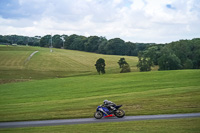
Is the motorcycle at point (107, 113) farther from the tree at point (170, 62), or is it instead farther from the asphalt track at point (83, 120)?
the tree at point (170, 62)

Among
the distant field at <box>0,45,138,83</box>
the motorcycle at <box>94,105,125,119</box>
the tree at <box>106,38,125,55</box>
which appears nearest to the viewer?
the motorcycle at <box>94,105,125,119</box>

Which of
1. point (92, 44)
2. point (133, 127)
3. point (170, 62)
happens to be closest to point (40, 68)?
point (170, 62)

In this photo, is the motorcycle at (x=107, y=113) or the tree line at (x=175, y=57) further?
the tree line at (x=175, y=57)

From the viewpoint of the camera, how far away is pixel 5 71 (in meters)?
80.6

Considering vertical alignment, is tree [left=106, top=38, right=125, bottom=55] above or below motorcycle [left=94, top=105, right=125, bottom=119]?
above

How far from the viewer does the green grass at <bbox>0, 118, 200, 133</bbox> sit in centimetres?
1423

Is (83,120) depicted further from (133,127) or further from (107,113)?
(133,127)

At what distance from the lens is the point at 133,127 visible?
50.1ft

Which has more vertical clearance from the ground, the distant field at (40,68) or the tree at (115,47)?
the tree at (115,47)

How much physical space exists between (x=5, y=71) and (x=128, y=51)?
101m

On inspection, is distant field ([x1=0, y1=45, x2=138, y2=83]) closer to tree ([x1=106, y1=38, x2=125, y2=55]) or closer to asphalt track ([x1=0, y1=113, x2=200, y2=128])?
asphalt track ([x1=0, y1=113, x2=200, y2=128])

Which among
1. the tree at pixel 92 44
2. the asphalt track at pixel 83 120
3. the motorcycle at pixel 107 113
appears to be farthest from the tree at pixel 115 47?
the asphalt track at pixel 83 120

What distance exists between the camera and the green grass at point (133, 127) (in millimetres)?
14234

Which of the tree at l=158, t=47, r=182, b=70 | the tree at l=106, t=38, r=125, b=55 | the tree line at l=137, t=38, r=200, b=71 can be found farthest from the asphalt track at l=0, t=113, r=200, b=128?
the tree at l=106, t=38, r=125, b=55
